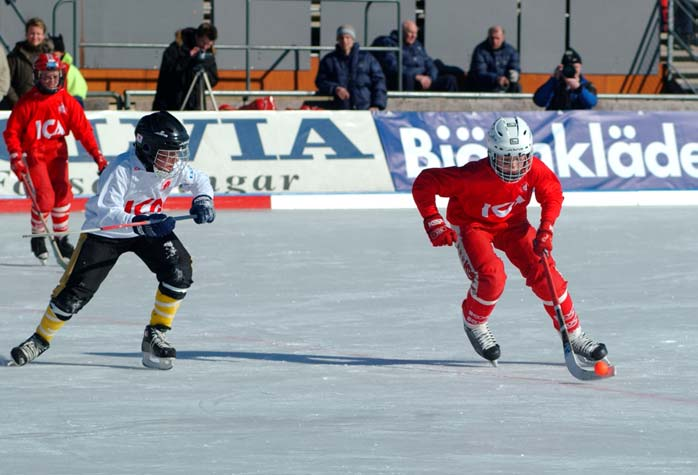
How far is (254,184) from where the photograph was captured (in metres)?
16.3

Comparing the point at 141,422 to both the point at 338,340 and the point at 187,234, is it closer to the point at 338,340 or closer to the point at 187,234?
the point at 338,340

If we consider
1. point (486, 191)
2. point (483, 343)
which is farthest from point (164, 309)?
point (486, 191)

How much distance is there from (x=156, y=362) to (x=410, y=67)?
1185 centimetres

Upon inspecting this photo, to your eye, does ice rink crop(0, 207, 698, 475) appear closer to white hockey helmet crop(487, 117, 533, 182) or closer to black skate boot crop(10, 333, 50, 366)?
black skate boot crop(10, 333, 50, 366)

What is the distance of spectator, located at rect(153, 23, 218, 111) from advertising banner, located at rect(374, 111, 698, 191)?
1.97 meters

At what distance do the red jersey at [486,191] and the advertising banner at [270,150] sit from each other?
8.53 metres

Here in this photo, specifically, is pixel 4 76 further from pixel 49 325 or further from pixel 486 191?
pixel 486 191

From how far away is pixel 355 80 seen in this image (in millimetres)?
17156

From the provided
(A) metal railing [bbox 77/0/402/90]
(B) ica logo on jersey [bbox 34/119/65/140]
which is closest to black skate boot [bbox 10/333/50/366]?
(B) ica logo on jersey [bbox 34/119/65/140]

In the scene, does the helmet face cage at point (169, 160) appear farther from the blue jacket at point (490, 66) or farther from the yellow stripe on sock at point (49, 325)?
the blue jacket at point (490, 66)

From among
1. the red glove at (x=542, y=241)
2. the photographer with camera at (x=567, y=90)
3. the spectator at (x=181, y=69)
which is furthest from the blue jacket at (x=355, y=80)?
the red glove at (x=542, y=241)

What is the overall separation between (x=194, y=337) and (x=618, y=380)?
98.9 inches

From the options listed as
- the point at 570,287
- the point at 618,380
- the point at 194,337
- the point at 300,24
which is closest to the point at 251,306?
the point at 194,337

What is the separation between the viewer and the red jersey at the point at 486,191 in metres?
7.65
